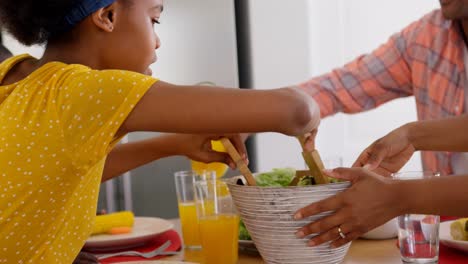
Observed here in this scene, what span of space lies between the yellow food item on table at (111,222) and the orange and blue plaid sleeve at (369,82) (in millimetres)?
1029

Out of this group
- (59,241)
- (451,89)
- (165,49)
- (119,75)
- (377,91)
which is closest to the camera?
(119,75)

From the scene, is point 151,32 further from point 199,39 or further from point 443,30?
point 199,39

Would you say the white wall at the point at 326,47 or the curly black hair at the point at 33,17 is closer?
the curly black hair at the point at 33,17

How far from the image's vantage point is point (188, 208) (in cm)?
143

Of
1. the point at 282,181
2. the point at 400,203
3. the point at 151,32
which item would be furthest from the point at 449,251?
the point at 151,32

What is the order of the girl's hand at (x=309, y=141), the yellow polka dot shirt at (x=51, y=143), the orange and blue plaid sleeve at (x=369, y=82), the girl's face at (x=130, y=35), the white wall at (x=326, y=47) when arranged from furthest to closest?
the white wall at (x=326, y=47), the orange and blue plaid sleeve at (x=369, y=82), the girl's face at (x=130, y=35), the girl's hand at (x=309, y=141), the yellow polka dot shirt at (x=51, y=143)

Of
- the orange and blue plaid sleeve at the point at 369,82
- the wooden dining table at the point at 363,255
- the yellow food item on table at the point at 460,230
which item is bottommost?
the wooden dining table at the point at 363,255

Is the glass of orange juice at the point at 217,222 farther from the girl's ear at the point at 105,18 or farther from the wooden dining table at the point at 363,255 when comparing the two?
the girl's ear at the point at 105,18

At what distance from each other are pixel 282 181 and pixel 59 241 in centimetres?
42

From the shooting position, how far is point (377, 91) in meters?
2.38

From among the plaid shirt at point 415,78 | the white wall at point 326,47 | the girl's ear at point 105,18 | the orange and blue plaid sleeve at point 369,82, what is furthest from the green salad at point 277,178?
the white wall at point 326,47

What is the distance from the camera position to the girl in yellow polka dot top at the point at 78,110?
3.17 ft

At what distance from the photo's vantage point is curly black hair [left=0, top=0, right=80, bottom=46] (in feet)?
3.76

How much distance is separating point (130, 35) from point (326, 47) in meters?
2.35
